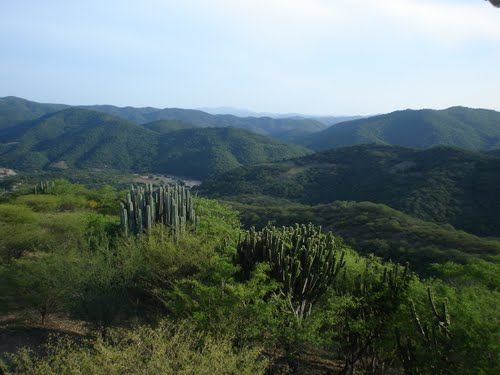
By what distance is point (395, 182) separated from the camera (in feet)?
232

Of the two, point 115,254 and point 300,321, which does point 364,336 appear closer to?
point 300,321

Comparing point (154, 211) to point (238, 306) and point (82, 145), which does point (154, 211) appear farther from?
point (82, 145)

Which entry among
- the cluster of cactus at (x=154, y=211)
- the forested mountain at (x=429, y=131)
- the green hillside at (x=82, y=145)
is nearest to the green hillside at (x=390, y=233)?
the cluster of cactus at (x=154, y=211)

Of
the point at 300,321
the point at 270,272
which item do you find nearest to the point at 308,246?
the point at 270,272

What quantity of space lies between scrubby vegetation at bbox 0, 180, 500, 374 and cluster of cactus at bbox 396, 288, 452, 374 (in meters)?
0.03

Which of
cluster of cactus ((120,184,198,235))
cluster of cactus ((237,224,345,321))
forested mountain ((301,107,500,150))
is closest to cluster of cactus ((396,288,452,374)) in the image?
cluster of cactus ((237,224,345,321))

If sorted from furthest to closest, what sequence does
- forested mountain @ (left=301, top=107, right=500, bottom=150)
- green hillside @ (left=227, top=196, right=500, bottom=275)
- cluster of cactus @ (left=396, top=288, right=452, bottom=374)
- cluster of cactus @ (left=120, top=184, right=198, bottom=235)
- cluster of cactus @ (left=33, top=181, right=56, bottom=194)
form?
forested mountain @ (left=301, top=107, right=500, bottom=150) < green hillside @ (left=227, top=196, right=500, bottom=275) < cluster of cactus @ (left=33, top=181, right=56, bottom=194) < cluster of cactus @ (left=120, top=184, right=198, bottom=235) < cluster of cactus @ (left=396, top=288, right=452, bottom=374)

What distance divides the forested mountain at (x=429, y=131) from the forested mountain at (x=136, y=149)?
37.1 metres

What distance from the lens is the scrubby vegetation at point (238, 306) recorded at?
29.9ft

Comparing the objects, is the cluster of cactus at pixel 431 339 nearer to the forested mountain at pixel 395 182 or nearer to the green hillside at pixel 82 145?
the forested mountain at pixel 395 182

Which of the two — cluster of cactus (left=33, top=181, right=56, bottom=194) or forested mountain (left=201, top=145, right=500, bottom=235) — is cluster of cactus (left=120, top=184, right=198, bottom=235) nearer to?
cluster of cactus (left=33, top=181, right=56, bottom=194)

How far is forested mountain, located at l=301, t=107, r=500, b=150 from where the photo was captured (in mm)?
150875

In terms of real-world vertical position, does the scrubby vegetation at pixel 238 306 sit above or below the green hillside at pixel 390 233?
above

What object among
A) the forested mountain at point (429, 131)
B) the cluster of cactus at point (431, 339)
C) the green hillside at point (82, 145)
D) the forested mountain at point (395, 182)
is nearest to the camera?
the cluster of cactus at point (431, 339)
